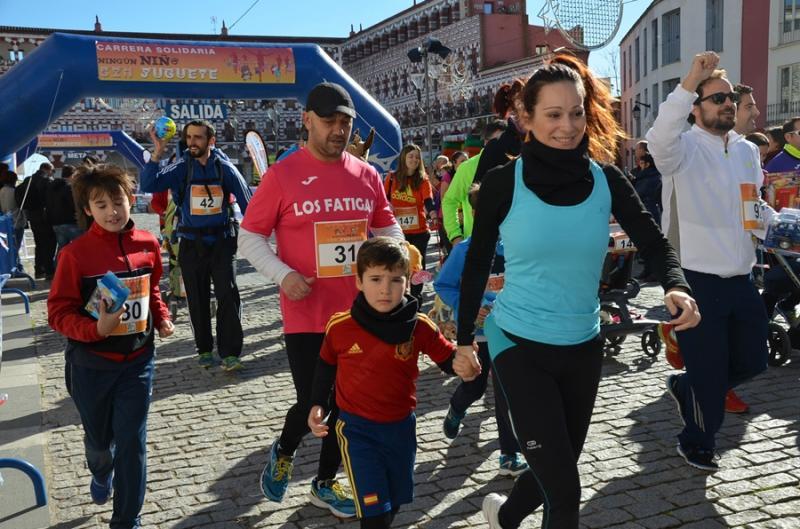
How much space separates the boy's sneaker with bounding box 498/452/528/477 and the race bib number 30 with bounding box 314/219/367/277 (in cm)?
140

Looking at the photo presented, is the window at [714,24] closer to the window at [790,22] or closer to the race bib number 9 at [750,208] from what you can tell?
the window at [790,22]

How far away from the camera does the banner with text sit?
43.7ft

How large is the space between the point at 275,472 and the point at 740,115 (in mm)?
3869

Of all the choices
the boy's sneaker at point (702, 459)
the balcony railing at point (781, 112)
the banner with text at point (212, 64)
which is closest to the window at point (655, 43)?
the balcony railing at point (781, 112)

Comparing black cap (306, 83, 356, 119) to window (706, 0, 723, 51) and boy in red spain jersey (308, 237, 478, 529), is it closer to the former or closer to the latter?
boy in red spain jersey (308, 237, 478, 529)

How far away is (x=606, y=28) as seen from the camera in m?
3.95

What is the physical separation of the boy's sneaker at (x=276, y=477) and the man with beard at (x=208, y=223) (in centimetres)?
314

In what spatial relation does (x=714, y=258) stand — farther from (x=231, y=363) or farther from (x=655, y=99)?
(x=655, y=99)

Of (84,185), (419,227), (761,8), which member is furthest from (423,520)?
(761,8)

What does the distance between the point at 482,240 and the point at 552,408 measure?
2.11 ft

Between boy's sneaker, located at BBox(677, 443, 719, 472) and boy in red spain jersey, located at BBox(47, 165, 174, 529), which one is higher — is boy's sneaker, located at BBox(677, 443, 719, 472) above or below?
below

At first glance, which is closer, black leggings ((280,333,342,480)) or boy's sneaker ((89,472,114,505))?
black leggings ((280,333,342,480))

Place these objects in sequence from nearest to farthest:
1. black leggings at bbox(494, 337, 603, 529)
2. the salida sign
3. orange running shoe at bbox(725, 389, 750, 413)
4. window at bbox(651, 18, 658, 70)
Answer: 1. black leggings at bbox(494, 337, 603, 529)
2. orange running shoe at bbox(725, 389, 750, 413)
3. the salida sign
4. window at bbox(651, 18, 658, 70)

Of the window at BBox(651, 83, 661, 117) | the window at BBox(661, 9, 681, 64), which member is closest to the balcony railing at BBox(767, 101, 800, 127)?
the window at BBox(661, 9, 681, 64)
